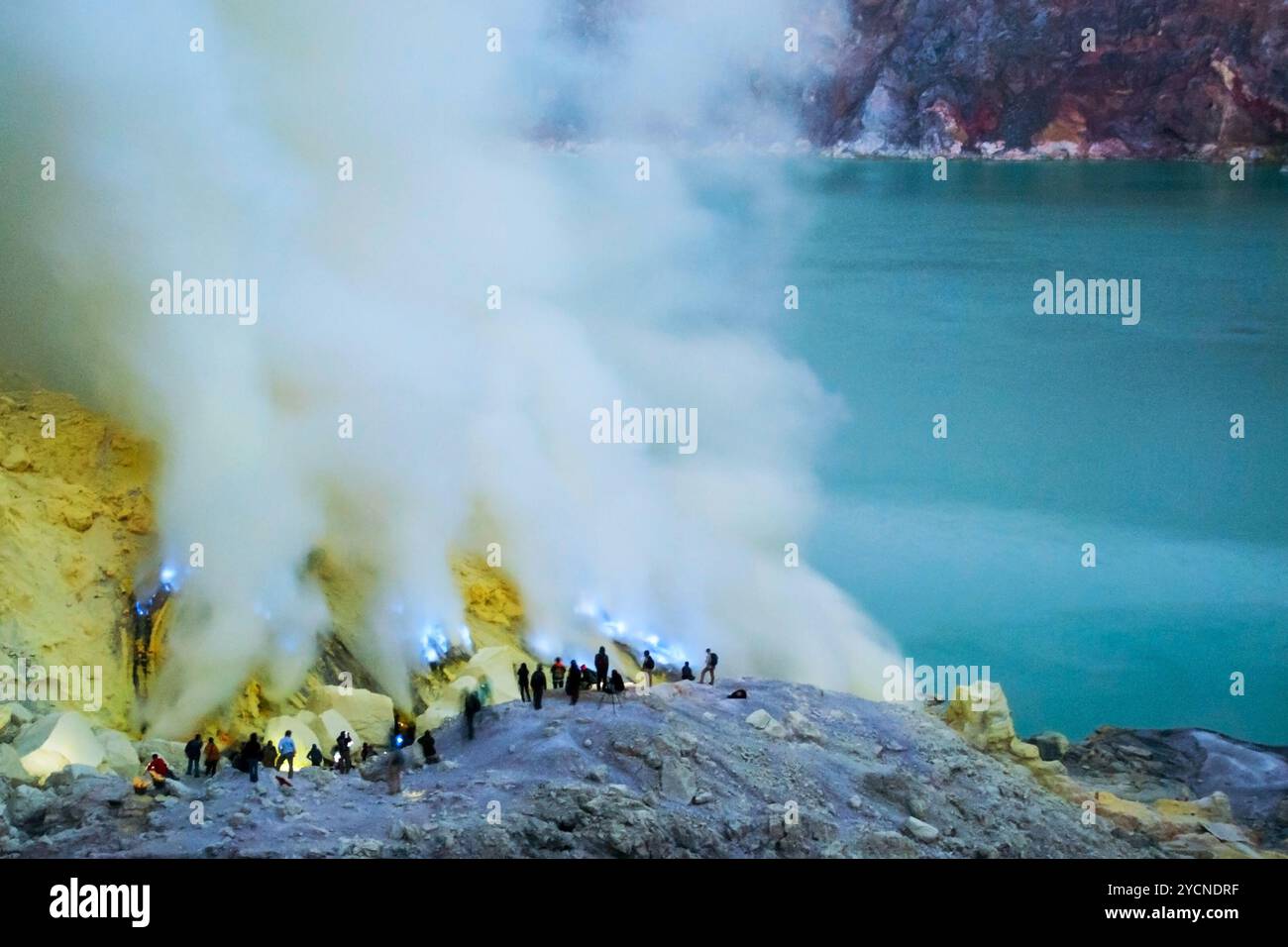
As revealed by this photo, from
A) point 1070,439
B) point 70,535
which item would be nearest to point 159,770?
point 70,535

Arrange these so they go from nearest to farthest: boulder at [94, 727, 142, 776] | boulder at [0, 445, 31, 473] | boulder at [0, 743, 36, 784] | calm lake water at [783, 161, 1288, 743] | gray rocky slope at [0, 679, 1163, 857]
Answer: gray rocky slope at [0, 679, 1163, 857], boulder at [0, 743, 36, 784], boulder at [94, 727, 142, 776], boulder at [0, 445, 31, 473], calm lake water at [783, 161, 1288, 743]

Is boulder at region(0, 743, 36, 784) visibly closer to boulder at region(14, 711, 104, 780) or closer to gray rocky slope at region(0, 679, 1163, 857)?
boulder at region(14, 711, 104, 780)

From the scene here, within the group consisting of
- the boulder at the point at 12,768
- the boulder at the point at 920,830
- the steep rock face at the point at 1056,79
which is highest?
the steep rock face at the point at 1056,79

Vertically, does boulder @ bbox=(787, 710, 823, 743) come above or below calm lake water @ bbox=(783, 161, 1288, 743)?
below

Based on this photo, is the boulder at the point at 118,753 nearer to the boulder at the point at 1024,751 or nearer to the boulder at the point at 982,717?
the boulder at the point at 982,717

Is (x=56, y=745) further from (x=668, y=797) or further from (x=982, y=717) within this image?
(x=982, y=717)

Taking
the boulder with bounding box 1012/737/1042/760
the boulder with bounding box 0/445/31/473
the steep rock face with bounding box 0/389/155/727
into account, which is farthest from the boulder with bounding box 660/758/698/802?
the boulder with bounding box 0/445/31/473

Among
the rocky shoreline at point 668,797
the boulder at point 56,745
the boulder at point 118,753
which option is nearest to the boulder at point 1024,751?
the rocky shoreline at point 668,797
